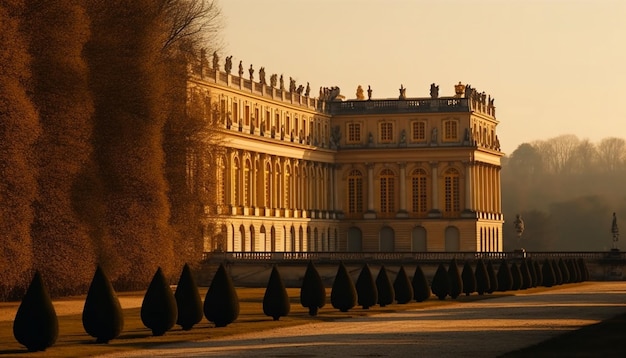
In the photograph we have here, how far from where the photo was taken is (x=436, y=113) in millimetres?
111062

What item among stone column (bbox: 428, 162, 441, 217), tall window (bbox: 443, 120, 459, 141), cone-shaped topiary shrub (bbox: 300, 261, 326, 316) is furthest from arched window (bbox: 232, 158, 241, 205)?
cone-shaped topiary shrub (bbox: 300, 261, 326, 316)

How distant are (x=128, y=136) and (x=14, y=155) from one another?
7.27 metres

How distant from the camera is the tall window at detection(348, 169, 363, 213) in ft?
368

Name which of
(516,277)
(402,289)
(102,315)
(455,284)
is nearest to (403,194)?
(516,277)

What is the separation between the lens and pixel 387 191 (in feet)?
368

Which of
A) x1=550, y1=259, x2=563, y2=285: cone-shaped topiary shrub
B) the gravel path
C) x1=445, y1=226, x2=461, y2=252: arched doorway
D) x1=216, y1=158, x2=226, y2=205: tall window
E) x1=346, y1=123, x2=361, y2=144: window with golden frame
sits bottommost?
the gravel path

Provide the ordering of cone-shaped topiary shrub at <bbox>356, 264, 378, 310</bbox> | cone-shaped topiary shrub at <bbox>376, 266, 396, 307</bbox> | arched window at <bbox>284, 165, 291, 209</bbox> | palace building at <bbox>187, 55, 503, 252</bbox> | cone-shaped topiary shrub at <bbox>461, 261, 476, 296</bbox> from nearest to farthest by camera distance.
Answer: cone-shaped topiary shrub at <bbox>356, 264, 378, 310</bbox> → cone-shaped topiary shrub at <bbox>376, 266, 396, 307</bbox> → cone-shaped topiary shrub at <bbox>461, 261, 476, 296</bbox> → arched window at <bbox>284, 165, 291, 209</bbox> → palace building at <bbox>187, 55, 503, 252</bbox>

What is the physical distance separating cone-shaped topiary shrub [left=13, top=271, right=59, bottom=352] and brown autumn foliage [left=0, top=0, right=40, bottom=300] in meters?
13.2

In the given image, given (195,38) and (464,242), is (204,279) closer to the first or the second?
(195,38)

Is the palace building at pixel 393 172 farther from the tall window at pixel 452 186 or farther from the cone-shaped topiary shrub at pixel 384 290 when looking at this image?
the cone-shaped topiary shrub at pixel 384 290

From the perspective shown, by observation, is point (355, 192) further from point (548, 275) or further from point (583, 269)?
point (548, 275)

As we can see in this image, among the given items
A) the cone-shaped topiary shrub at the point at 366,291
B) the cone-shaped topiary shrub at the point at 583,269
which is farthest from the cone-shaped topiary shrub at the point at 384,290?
the cone-shaped topiary shrub at the point at 583,269

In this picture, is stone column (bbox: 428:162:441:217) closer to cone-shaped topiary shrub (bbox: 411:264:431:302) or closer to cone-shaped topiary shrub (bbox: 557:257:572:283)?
cone-shaped topiary shrub (bbox: 557:257:572:283)

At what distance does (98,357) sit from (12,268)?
15.4m
